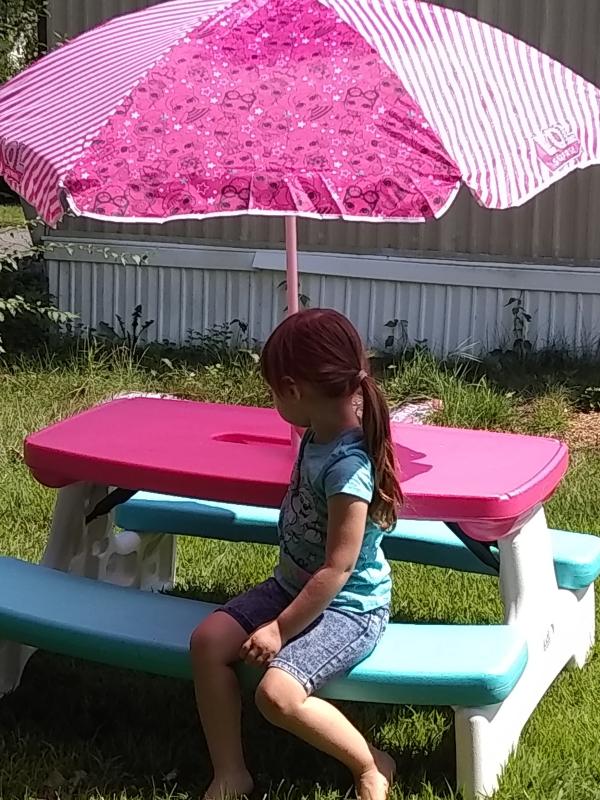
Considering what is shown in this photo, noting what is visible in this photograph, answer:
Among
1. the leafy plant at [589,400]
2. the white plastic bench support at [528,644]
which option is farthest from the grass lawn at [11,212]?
the white plastic bench support at [528,644]

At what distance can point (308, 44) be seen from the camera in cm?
302

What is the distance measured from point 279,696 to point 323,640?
0.58 ft

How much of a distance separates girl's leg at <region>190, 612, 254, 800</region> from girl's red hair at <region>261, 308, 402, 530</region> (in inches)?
18.5

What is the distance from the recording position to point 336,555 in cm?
277

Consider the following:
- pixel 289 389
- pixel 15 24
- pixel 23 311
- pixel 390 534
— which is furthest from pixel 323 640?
pixel 15 24

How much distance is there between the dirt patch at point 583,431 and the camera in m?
6.17

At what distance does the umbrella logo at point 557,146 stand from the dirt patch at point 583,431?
3459 mm

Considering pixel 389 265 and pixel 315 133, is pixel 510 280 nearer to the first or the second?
pixel 389 265

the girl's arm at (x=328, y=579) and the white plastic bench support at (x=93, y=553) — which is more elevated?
the girl's arm at (x=328, y=579)

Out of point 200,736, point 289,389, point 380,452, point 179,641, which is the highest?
point 289,389

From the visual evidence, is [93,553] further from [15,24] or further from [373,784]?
[15,24]

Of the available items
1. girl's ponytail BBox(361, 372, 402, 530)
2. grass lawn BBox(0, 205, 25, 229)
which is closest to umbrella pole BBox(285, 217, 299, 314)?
girl's ponytail BBox(361, 372, 402, 530)

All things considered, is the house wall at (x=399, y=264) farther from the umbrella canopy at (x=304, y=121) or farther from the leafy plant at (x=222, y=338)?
the umbrella canopy at (x=304, y=121)

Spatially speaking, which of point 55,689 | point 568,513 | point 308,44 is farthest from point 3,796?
point 568,513
